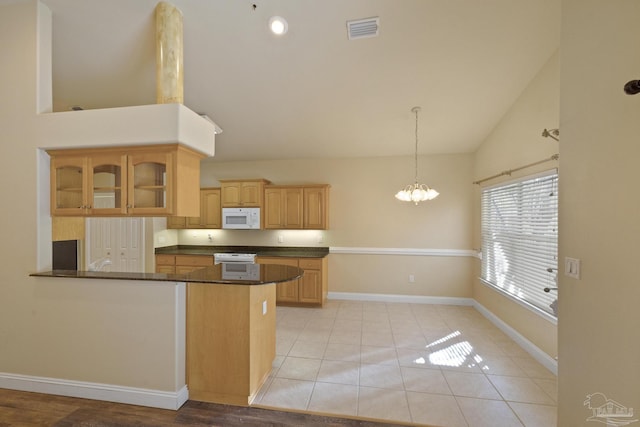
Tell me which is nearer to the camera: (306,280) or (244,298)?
(244,298)

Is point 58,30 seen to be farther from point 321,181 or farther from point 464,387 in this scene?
point 464,387

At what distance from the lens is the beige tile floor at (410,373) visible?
1972 millimetres

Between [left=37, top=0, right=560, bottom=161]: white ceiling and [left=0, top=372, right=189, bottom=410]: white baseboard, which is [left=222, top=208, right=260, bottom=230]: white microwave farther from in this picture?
[left=0, top=372, right=189, bottom=410]: white baseboard

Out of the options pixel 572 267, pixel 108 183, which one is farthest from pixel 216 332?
pixel 572 267

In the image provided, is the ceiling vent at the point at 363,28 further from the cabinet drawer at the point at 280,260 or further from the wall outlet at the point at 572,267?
the cabinet drawer at the point at 280,260

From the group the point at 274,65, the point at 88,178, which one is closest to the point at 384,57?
A: the point at 274,65

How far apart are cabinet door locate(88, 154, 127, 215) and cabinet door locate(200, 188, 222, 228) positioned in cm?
252

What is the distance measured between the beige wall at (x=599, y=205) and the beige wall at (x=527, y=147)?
1215 millimetres

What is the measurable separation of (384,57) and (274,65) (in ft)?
3.88

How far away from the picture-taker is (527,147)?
2.89 meters

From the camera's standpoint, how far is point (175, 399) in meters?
1.96

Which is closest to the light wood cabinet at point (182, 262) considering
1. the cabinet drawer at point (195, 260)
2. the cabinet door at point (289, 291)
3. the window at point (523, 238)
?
the cabinet drawer at point (195, 260)

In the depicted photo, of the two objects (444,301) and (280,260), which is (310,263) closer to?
(280,260)

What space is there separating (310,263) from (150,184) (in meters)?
2.70
